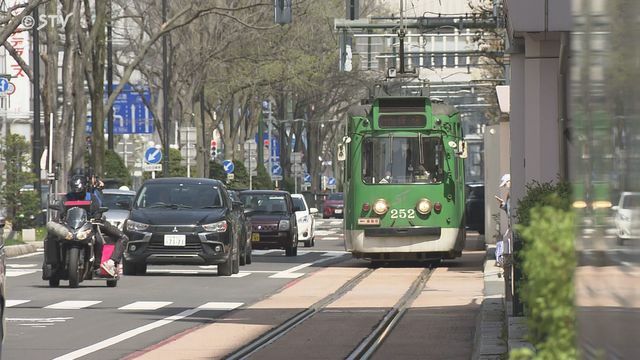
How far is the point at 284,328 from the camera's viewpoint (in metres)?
17.9

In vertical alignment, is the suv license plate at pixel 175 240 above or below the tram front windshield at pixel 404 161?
below

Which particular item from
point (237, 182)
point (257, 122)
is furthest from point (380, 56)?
point (257, 122)

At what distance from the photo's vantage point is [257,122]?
83.9 meters

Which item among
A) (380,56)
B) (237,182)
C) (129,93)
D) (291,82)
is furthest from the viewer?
(129,93)

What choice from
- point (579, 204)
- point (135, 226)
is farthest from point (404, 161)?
point (579, 204)

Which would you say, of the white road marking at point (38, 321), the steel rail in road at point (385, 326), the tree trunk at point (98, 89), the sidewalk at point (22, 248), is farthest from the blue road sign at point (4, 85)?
the white road marking at point (38, 321)

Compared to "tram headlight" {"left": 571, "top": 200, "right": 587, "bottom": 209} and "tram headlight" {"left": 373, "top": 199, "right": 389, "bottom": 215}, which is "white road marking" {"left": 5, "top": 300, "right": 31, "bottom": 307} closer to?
"tram headlight" {"left": 373, "top": 199, "right": 389, "bottom": 215}

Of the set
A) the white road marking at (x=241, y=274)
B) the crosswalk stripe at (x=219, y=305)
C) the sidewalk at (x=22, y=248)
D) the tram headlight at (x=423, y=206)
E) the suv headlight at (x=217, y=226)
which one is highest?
the tram headlight at (x=423, y=206)

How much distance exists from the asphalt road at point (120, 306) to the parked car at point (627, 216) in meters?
10.2

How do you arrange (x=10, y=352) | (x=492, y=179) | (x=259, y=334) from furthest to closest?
(x=492, y=179), (x=259, y=334), (x=10, y=352)

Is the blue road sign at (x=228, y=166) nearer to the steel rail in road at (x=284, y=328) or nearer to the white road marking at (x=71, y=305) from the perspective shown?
the steel rail in road at (x=284, y=328)

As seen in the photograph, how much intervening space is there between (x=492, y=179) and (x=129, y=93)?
144ft

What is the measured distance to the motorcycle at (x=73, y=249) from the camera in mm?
23797

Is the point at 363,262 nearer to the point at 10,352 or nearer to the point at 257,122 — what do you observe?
the point at 10,352
